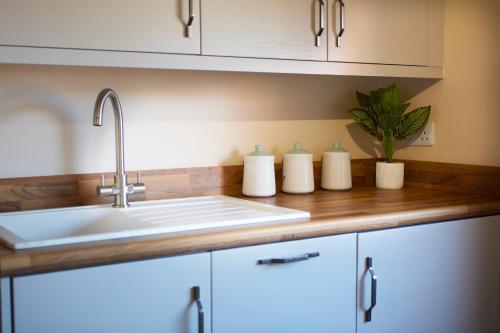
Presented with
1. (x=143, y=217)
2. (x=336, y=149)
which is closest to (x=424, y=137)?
(x=336, y=149)

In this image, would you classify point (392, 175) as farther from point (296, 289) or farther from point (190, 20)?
point (190, 20)

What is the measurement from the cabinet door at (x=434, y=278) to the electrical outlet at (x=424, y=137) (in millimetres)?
493

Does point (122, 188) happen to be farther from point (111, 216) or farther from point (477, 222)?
point (477, 222)

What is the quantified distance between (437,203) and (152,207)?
0.92 metres

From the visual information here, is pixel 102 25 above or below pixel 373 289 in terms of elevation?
above

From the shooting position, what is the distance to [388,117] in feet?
7.67

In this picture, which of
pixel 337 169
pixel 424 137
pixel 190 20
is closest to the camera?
pixel 190 20

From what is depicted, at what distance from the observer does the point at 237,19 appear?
6.15ft

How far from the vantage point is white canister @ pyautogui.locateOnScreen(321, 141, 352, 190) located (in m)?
2.32

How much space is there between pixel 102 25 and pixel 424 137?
53.4 inches

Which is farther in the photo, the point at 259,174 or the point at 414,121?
the point at 414,121

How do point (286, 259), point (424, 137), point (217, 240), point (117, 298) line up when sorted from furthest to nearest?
point (424, 137)
point (286, 259)
point (217, 240)
point (117, 298)

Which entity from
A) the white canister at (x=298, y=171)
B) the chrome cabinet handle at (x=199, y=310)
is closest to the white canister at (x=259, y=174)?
the white canister at (x=298, y=171)

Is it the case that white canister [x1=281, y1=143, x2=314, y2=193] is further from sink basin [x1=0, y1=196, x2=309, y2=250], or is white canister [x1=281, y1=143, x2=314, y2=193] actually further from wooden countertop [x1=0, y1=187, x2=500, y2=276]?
sink basin [x1=0, y1=196, x2=309, y2=250]
